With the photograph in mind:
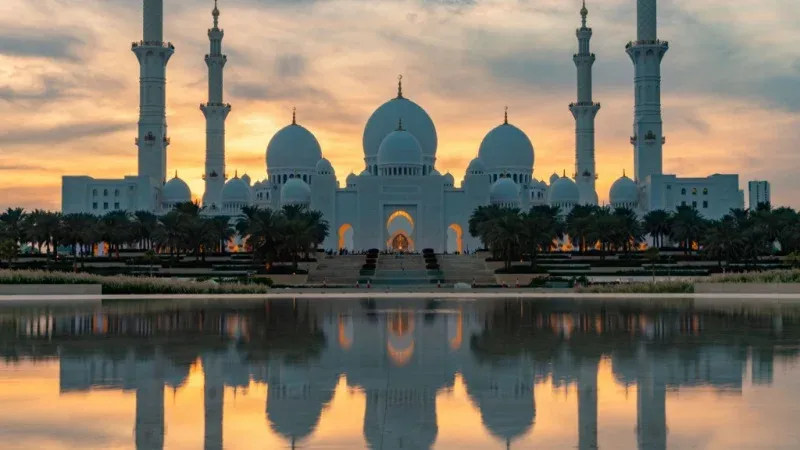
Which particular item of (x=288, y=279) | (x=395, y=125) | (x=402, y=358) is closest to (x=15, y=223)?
(x=288, y=279)

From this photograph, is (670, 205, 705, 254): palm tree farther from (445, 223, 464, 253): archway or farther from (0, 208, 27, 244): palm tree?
(0, 208, 27, 244): palm tree

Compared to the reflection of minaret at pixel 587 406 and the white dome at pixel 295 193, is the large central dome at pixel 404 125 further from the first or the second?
the reflection of minaret at pixel 587 406

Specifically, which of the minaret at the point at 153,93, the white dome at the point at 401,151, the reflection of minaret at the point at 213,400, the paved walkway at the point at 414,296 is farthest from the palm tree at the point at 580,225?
the reflection of minaret at the point at 213,400

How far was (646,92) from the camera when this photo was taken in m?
92.6

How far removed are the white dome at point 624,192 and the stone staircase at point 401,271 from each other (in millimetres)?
39075

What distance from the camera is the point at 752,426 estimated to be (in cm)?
1095

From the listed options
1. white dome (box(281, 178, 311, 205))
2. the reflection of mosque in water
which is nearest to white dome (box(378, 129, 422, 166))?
white dome (box(281, 178, 311, 205))

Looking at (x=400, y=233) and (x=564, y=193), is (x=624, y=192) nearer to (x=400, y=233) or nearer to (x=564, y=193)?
(x=564, y=193)

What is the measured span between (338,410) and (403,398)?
113cm

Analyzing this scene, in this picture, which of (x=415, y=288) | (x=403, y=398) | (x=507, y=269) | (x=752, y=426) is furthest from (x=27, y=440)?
(x=507, y=269)

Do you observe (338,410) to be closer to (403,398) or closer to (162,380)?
(403,398)

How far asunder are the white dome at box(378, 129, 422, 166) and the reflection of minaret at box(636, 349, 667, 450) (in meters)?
69.1

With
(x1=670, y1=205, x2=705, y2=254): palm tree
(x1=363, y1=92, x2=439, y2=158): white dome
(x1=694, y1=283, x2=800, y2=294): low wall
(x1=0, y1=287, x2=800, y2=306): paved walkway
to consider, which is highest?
(x1=363, y1=92, x2=439, y2=158): white dome

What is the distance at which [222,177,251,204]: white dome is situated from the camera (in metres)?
95.9
